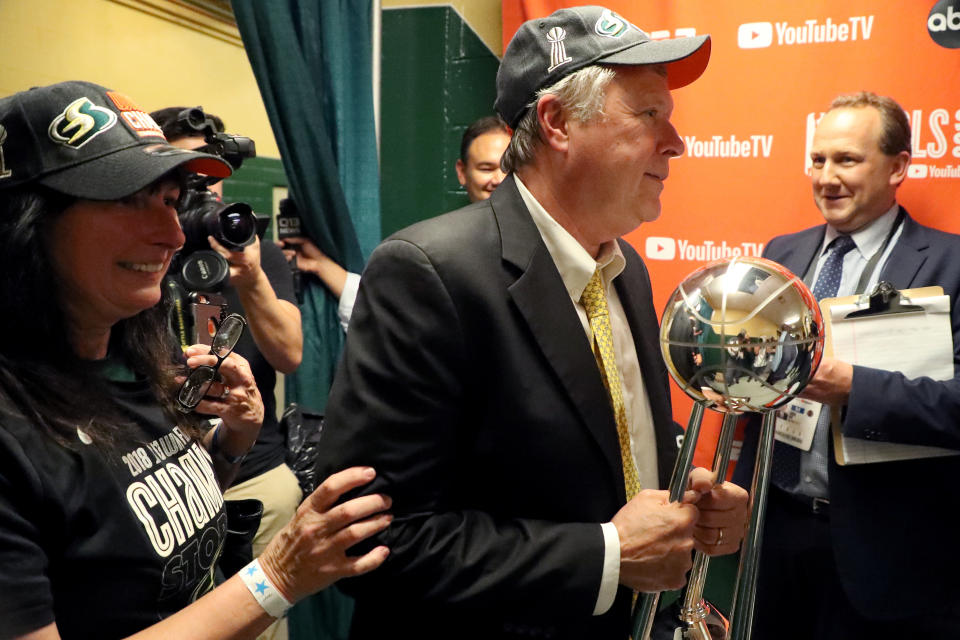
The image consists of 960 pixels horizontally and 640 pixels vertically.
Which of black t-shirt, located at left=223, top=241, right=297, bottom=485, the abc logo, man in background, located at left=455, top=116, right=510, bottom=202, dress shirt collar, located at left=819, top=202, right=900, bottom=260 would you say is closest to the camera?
black t-shirt, located at left=223, top=241, right=297, bottom=485

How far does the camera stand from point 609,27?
1.36m

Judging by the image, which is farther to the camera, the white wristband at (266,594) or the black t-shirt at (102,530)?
the white wristband at (266,594)

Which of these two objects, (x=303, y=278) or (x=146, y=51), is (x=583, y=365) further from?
(x=146, y=51)

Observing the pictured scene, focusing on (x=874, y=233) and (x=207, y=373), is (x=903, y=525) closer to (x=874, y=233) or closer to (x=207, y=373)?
(x=874, y=233)

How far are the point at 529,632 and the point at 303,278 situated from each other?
1.75 m

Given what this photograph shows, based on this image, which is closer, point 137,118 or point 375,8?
point 137,118

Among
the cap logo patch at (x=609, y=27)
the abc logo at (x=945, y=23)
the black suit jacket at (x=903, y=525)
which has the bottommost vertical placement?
the black suit jacket at (x=903, y=525)

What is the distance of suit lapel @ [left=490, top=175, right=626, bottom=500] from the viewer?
4.11 feet

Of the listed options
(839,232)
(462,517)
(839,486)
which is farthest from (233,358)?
(839,232)

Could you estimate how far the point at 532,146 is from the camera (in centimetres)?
143

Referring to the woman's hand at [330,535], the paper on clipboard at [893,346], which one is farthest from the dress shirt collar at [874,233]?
the woman's hand at [330,535]

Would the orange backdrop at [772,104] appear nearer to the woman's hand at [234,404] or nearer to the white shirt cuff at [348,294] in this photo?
the white shirt cuff at [348,294]

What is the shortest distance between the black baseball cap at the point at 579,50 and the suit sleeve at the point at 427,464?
42 cm

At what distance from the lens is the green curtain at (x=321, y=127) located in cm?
247
